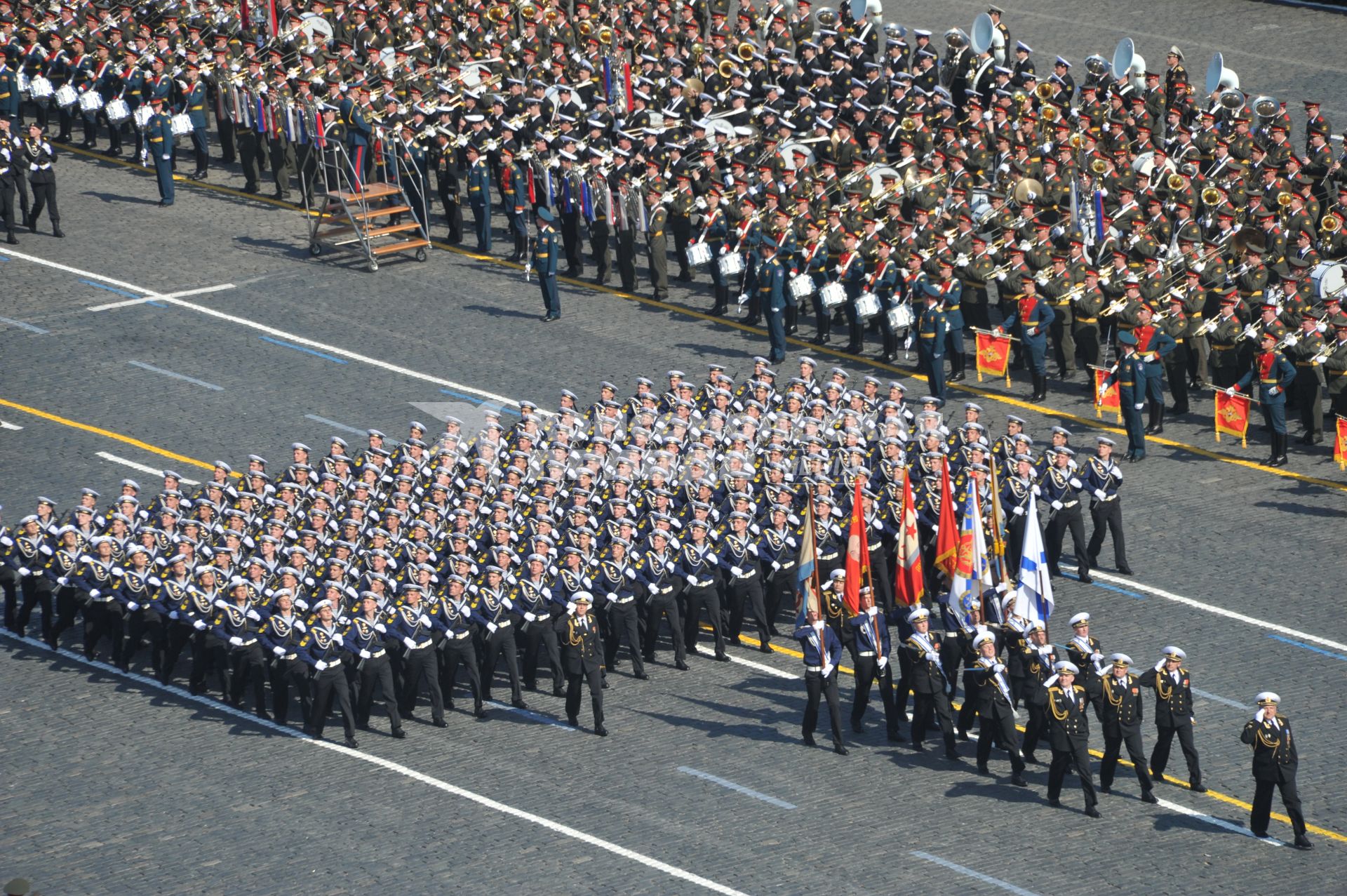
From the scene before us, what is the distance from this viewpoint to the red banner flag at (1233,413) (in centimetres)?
3653

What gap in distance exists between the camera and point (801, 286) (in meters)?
40.2

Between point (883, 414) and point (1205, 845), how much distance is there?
9.81 m

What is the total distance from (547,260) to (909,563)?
44.8 feet

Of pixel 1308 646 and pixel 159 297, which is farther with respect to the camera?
pixel 159 297

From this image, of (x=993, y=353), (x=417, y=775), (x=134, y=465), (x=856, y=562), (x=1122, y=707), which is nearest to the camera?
(x=1122, y=707)

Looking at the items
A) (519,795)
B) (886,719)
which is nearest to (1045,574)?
(886,719)

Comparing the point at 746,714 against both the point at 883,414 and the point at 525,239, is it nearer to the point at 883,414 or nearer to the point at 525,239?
the point at 883,414

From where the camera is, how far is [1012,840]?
26.3m

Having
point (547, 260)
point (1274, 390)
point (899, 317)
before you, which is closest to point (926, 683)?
point (1274, 390)

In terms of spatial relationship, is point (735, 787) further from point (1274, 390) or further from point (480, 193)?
point (480, 193)

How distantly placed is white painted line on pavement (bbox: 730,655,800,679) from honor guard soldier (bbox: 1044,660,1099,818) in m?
4.57

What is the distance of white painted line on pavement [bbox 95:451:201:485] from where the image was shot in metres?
36.2

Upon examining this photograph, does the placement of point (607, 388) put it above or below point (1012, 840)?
above

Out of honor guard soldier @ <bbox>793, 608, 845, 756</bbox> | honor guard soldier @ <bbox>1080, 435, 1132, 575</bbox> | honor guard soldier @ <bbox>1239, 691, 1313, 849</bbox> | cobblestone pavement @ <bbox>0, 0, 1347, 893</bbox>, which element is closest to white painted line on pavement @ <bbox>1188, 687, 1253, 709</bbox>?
cobblestone pavement @ <bbox>0, 0, 1347, 893</bbox>
